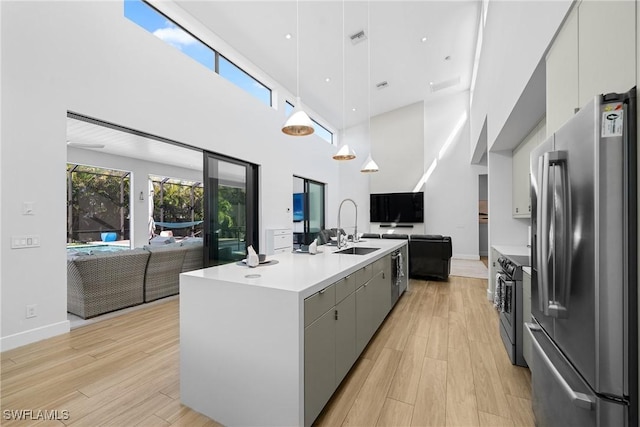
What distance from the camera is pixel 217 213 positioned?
463 cm

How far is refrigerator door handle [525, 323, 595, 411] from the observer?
959 millimetres

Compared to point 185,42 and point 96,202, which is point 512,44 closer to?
point 185,42

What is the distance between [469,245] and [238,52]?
7.83 meters

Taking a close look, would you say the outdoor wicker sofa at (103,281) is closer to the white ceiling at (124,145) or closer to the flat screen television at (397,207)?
the white ceiling at (124,145)

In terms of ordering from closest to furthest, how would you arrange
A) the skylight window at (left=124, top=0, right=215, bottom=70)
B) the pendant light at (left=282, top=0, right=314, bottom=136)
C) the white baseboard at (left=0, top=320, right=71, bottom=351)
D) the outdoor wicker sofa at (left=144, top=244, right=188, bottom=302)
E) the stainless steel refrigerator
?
the stainless steel refrigerator < the white baseboard at (left=0, top=320, right=71, bottom=351) < the pendant light at (left=282, top=0, right=314, bottom=136) < the skylight window at (left=124, top=0, right=215, bottom=70) < the outdoor wicker sofa at (left=144, top=244, right=188, bottom=302)

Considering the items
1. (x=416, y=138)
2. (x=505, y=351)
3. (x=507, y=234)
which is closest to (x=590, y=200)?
(x=505, y=351)

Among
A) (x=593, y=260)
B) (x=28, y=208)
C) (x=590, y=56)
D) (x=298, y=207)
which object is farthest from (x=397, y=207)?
(x=28, y=208)

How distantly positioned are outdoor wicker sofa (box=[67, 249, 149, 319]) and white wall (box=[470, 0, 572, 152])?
4520 millimetres

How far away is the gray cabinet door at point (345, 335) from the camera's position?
71.7 inches

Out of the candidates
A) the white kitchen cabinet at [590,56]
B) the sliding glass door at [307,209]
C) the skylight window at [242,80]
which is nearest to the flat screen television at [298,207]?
the sliding glass door at [307,209]

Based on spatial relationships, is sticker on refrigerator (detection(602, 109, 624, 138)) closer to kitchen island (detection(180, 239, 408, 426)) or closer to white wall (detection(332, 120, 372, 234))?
kitchen island (detection(180, 239, 408, 426))

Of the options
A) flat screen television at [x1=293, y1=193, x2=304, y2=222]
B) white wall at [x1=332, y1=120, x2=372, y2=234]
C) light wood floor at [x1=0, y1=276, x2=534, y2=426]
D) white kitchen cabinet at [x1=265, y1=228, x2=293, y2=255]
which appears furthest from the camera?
white wall at [x1=332, y1=120, x2=372, y2=234]

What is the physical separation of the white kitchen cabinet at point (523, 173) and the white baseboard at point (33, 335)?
17.2 ft

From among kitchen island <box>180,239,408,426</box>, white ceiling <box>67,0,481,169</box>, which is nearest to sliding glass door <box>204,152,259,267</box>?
white ceiling <box>67,0,481,169</box>
